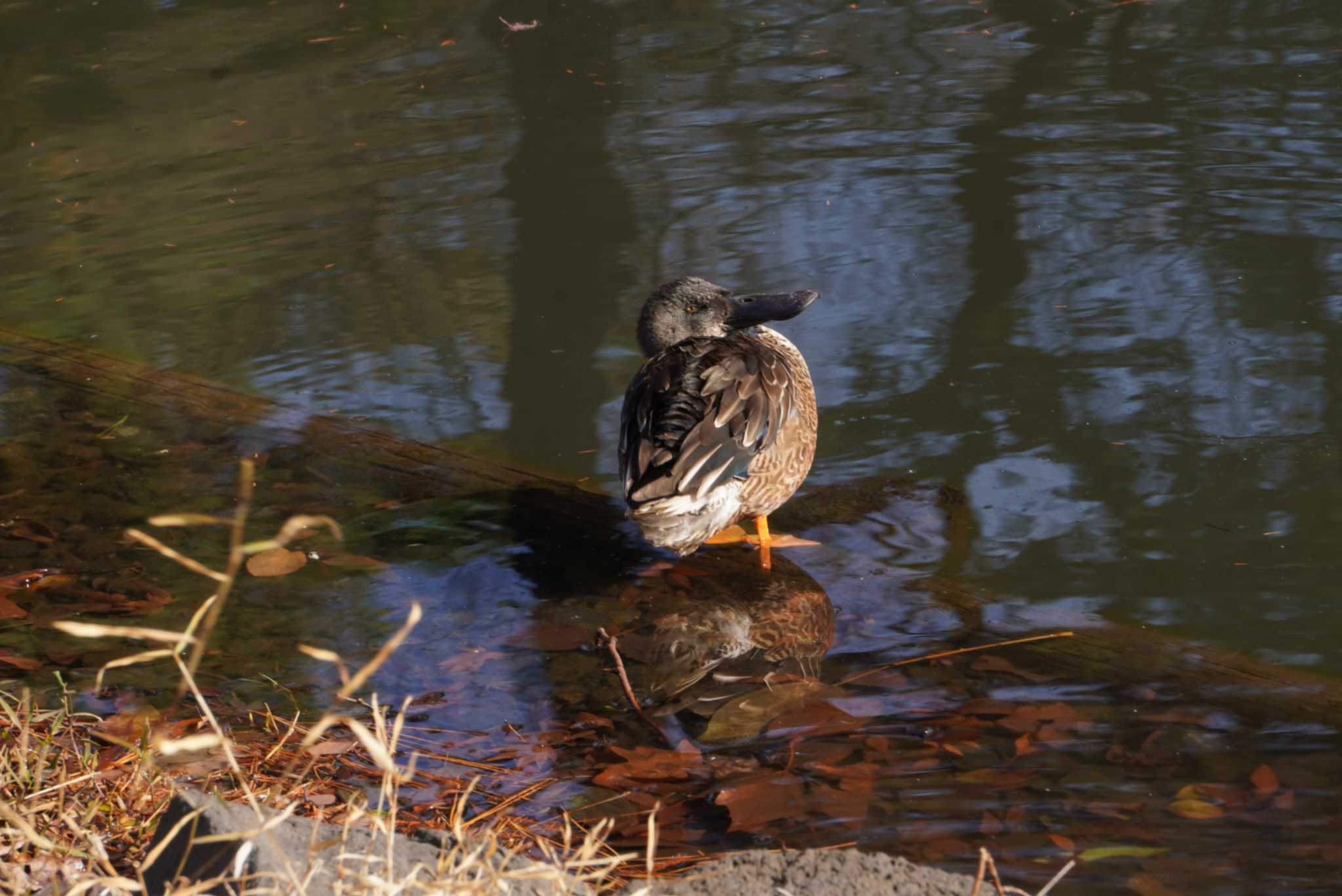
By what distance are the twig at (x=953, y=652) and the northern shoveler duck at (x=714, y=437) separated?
807 mm

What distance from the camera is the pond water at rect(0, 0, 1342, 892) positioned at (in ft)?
12.7

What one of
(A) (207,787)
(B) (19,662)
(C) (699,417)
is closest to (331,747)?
(A) (207,787)

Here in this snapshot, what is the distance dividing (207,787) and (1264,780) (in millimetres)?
2549

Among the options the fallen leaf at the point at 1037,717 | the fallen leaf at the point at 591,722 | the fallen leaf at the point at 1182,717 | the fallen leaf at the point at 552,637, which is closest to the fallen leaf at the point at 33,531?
the fallen leaf at the point at 552,637

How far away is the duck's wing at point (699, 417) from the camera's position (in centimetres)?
445

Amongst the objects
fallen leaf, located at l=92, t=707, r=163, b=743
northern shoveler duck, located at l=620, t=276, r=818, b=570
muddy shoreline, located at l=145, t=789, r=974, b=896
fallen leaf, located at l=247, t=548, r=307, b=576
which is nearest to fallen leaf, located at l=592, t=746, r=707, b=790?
muddy shoreline, located at l=145, t=789, r=974, b=896

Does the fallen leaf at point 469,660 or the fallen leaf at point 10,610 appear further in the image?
the fallen leaf at point 10,610

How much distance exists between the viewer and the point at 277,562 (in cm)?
487

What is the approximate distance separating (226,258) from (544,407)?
299 cm

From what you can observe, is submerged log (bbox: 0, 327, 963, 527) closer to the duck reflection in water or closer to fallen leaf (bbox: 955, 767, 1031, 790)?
the duck reflection in water

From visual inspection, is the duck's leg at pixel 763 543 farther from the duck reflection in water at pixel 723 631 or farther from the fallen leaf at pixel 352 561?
the fallen leaf at pixel 352 561

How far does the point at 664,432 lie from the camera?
15.0 ft

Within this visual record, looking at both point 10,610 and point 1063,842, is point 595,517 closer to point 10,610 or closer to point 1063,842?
point 10,610

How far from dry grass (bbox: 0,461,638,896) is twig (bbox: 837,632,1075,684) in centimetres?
109
